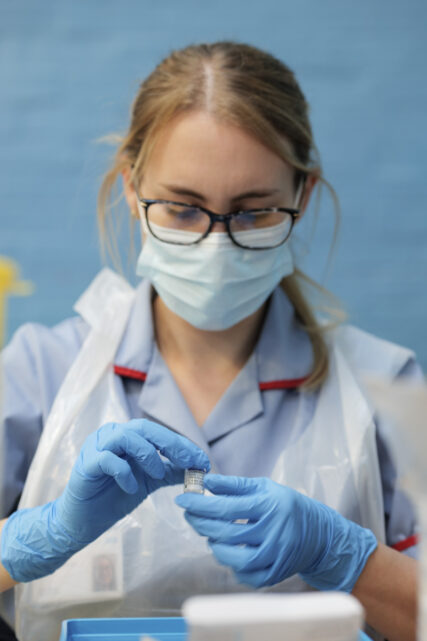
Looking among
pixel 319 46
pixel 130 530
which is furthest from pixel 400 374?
pixel 319 46

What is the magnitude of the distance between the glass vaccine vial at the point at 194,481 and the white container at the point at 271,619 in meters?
0.44

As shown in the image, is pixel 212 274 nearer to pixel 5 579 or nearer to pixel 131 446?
pixel 131 446

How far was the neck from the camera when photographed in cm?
138

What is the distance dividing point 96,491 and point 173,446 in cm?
12

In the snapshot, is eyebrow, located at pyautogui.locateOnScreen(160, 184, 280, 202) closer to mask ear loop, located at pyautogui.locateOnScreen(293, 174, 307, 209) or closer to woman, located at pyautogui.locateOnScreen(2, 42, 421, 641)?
woman, located at pyautogui.locateOnScreen(2, 42, 421, 641)

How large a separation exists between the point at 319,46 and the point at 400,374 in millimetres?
1066

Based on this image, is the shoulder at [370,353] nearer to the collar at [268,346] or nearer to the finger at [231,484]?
the collar at [268,346]

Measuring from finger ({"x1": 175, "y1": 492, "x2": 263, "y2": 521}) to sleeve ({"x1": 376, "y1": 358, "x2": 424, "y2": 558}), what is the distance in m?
0.43

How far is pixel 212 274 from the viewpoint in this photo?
48.1 inches

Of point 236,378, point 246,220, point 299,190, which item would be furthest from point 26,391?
point 299,190

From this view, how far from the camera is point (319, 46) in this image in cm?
197

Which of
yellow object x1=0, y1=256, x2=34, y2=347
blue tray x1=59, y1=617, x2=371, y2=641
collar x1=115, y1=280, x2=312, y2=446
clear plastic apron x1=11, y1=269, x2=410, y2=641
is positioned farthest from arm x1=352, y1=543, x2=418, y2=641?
yellow object x1=0, y1=256, x2=34, y2=347

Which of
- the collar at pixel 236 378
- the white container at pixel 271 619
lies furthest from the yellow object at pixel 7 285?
the collar at pixel 236 378

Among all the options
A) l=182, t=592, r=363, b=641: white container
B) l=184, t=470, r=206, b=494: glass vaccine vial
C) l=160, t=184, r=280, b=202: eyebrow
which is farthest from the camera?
l=160, t=184, r=280, b=202: eyebrow
